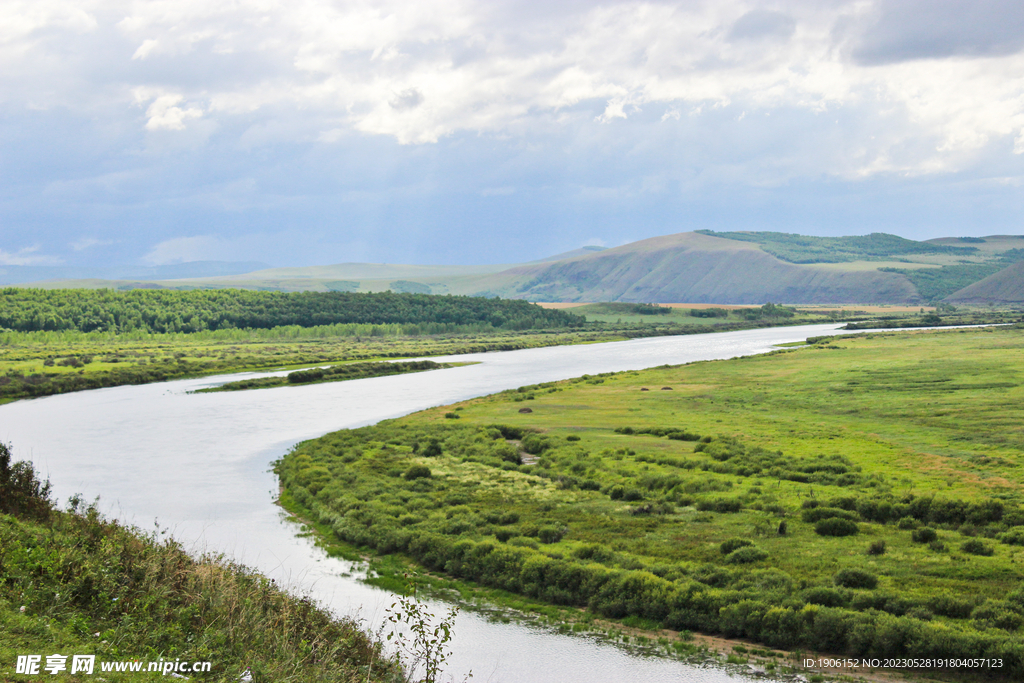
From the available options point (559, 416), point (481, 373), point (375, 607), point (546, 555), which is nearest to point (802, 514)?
point (546, 555)

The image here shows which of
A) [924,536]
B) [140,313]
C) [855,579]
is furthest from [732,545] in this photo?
[140,313]

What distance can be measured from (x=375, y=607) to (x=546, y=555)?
5.18m

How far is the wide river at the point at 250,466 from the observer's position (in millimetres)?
17594

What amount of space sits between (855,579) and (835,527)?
16.1 ft

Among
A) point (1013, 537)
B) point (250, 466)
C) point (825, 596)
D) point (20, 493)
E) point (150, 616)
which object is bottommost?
point (250, 466)

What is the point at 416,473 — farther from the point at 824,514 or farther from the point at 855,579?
the point at 855,579

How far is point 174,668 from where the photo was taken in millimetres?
A: 11477

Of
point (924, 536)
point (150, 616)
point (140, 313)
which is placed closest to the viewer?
point (150, 616)

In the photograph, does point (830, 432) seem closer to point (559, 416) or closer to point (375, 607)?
point (559, 416)

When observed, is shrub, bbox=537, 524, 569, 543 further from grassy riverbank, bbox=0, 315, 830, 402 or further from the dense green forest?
the dense green forest

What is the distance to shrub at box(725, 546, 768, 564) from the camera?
71.0 ft

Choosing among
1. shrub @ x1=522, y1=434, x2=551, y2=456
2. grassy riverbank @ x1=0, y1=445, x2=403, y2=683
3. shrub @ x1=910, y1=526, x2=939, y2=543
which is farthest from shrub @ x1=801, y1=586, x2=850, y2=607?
shrub @ x1=522, y1=434, x2=551, y2=456

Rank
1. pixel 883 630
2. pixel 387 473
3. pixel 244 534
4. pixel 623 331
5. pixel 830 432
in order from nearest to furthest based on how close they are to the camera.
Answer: pixel 883 630 < pixel 244 534 < pixel 387 473 < pixel 830 432 < pixel 623 331

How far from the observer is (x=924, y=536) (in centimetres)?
2303
